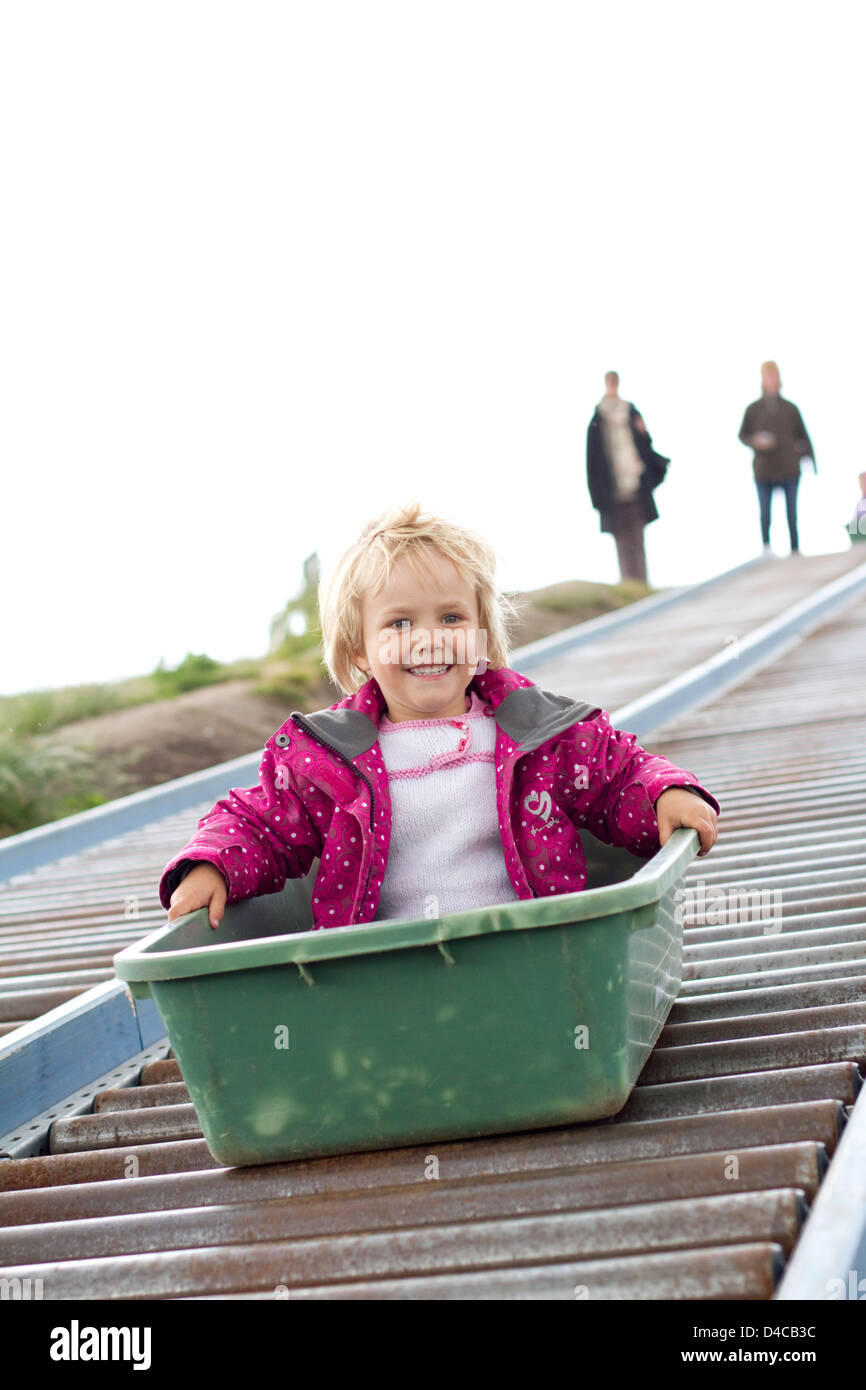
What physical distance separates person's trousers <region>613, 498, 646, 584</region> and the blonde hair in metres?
10.7

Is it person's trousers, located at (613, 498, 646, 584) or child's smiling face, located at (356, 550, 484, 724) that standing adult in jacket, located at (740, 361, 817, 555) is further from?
child's smiling face, located at (356, 550, 484, 724)

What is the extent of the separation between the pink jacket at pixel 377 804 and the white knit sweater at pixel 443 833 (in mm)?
44

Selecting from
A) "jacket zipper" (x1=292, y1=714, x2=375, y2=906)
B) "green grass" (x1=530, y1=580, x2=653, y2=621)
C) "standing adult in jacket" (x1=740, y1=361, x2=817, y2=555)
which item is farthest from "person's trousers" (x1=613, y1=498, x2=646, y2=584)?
→ "jacket zipper" (x1=292, y1=714, x2=375, y2=906)

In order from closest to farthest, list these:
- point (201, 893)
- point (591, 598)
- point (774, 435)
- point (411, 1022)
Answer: point (411, 1022), point (201, 893), point (774, 435), point (591, 598)

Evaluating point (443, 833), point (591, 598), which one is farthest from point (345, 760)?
point (591, 598)

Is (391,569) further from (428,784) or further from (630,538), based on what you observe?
(630,538)

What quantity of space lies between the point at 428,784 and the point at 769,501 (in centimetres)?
1257

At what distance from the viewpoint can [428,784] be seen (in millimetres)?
2395

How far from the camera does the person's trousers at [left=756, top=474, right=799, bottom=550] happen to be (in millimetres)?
13711

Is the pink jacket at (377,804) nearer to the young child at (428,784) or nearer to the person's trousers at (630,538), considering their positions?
the young child at (428,784)

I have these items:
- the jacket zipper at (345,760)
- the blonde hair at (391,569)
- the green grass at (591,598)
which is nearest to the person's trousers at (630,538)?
the green grass at (591,598)

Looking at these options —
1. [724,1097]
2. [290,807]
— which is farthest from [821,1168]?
[290,807]

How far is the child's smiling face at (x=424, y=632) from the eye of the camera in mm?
2402
